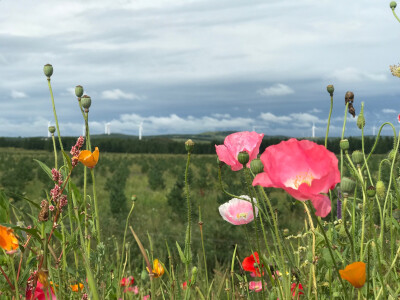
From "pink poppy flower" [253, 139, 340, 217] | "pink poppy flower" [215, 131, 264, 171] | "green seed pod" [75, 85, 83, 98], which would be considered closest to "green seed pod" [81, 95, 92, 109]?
"green seed pod" [75, 85, 83, 98]

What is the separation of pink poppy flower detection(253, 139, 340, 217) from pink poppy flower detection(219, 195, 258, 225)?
0.52 metres

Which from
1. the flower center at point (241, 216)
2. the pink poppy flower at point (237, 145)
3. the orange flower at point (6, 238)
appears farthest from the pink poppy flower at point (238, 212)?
the orange flower at point (6, 238)

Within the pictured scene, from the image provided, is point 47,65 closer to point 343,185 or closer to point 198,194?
point 343,185

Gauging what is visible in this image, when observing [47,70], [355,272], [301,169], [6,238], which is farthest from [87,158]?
[355,272]

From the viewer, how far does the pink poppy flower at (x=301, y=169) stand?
751 millimetres

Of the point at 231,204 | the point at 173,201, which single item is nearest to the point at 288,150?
the point at 231,204

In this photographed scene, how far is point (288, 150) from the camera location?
806 mm

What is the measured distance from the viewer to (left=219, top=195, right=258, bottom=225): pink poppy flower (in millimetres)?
1331

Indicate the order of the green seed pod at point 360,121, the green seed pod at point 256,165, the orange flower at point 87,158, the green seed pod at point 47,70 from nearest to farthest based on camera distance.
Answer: the green seed pod at point 256,165 → the orange flower at point 87,158 → the green seed pod at point 360,121 → the green seed pod at point 47,70

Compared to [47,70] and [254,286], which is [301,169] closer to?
[47,70]

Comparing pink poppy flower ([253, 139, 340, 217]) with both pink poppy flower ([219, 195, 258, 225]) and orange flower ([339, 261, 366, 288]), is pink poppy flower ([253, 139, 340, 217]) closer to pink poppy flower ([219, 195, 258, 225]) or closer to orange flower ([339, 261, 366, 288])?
orange flower ([339, 261, 366, 288])

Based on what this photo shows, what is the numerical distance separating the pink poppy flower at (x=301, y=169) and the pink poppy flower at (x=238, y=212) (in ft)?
1.70

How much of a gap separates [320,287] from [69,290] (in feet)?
2.37

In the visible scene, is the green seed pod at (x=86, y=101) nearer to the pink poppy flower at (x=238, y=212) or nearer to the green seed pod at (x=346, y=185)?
the pink poppy flower at (x=238, y=212)
